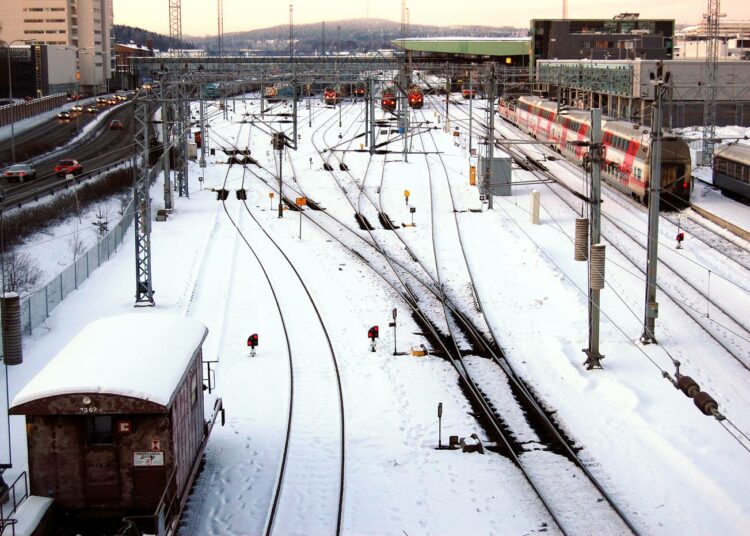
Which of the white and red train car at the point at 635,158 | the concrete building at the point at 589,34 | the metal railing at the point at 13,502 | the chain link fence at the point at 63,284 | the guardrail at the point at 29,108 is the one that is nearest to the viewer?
the metal railing at the point at 13,502

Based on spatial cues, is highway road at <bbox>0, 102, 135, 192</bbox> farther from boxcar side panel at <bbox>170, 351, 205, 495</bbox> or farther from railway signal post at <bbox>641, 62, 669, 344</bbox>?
boxcar side panel at <bbox>170, 351, 205, 495</bbox>

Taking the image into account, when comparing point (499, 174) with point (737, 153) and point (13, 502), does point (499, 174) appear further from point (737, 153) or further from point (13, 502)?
point (13, 502)

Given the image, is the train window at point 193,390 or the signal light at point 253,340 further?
the signal light at point 253,340

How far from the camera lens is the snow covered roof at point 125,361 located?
35.3 ft

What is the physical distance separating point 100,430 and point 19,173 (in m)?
35.6

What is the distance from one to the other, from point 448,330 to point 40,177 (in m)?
30.5

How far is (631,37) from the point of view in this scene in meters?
98.4

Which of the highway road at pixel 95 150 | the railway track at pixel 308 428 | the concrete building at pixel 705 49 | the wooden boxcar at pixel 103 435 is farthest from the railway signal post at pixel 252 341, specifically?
the concrete building at pixel 705 49

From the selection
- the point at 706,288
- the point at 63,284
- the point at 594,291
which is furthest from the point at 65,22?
the point at 594,291

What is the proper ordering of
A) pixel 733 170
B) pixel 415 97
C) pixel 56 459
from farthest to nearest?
pixel 415 97 < pixel 733 170 < pixel 56 459

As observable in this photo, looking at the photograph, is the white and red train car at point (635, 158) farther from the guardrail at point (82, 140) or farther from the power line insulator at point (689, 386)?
the guardrail at point (82, 140)

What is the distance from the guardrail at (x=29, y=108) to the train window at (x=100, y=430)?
59607 mm

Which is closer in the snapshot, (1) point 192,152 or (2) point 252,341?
(2) point 252,341

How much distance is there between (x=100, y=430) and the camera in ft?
36.2
